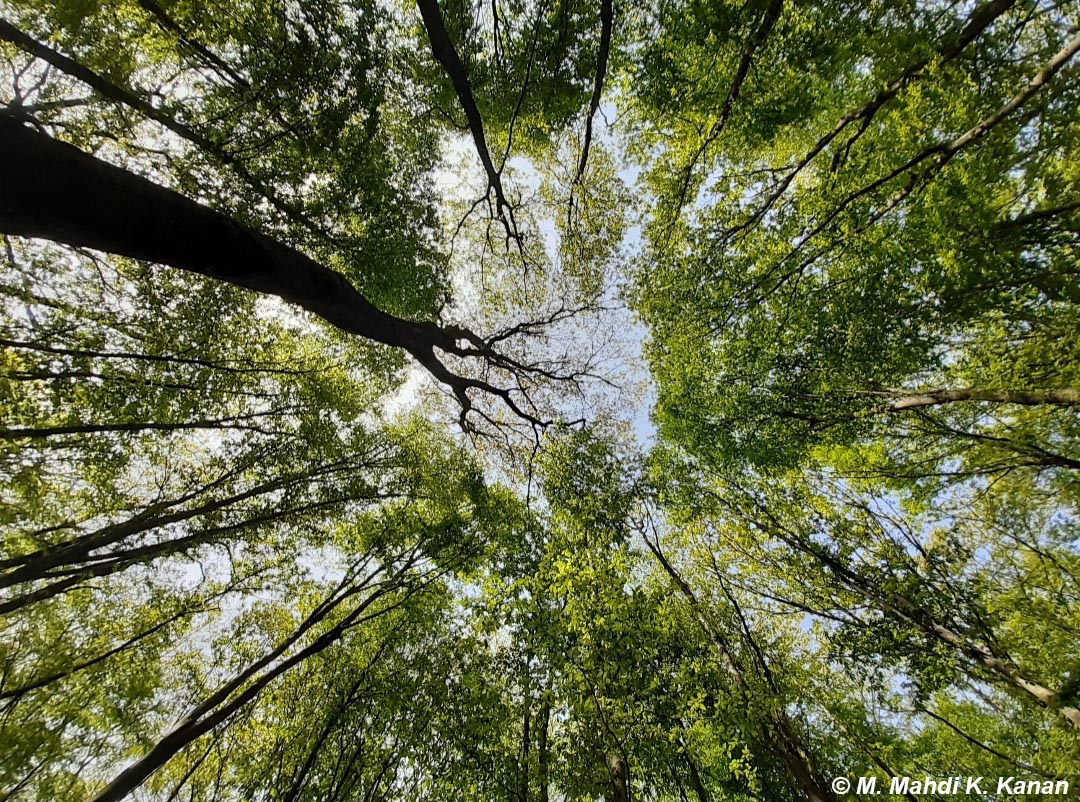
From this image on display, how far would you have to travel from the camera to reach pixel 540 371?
10141 mm

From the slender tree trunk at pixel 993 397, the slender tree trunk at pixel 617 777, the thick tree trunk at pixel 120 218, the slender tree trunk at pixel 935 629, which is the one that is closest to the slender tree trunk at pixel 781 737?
the slender tree trunk at pixel 617 777

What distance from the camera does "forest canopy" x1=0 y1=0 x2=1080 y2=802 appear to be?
13.7ft

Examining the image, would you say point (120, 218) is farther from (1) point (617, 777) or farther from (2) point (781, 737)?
(2) point (781, 737)

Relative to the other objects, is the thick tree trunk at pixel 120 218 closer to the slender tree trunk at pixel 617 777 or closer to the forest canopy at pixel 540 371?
the forest canopy at pixel 540 371

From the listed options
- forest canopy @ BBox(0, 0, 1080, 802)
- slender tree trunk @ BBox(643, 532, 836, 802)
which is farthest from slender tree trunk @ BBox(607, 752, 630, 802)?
slender tree trunk @ BBox(643, 532, 836, 802)

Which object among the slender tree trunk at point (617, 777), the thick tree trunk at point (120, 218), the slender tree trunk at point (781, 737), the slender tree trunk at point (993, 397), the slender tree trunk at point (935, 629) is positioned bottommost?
the slender tree trunk at point (781, 737)

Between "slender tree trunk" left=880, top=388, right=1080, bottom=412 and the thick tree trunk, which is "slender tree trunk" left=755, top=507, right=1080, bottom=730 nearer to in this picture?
"slender tree trunk" left=880, top=388, right=1080, bottom=412

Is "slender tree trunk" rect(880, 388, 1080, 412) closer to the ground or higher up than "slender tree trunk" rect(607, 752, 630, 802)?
higher up

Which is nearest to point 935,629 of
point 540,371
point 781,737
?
point 781,737

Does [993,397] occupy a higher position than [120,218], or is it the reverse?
[120,218]

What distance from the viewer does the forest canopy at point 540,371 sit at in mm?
4184

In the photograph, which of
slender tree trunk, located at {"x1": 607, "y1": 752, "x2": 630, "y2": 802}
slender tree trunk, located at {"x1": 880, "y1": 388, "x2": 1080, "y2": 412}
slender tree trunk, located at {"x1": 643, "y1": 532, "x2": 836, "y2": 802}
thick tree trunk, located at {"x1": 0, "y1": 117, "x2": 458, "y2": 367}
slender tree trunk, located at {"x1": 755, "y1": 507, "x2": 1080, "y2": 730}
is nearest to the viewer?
thick tree trunk, located at {"x1": 0, "y1": 117, "x2": 458, "y2": 367}

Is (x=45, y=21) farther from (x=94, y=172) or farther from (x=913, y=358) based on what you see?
(x=913, y=358)

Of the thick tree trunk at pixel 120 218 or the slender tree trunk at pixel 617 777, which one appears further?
the slender tree trunk at pixel 617 777
